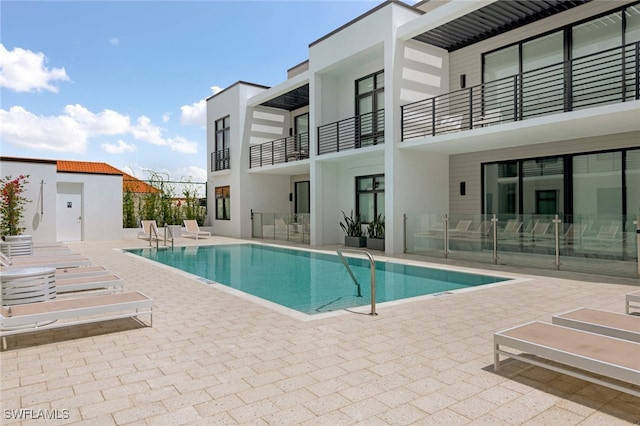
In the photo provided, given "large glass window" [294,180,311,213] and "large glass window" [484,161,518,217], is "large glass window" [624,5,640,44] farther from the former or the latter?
"large glass window" [294,180,311,213]

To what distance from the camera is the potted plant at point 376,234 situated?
535 inches

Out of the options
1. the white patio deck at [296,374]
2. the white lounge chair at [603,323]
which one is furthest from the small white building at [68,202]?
the white lounge chair at [603,323]

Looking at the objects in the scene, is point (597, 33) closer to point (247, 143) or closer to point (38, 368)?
point (38, 368)

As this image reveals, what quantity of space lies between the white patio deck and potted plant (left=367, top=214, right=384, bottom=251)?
7.82 meters

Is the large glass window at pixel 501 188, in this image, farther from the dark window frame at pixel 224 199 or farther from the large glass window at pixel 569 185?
the dark window frame at pixel 224 199

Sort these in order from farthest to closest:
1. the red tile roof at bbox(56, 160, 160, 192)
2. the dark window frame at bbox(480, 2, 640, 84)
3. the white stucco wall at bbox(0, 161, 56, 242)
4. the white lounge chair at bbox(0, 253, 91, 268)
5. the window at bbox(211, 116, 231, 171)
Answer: the window at bbox(211, 116, 231, 171) → the red tile roof at bbox(56, 160, 160, 192) → the white stucco wall at bbox(0, 161, 56, 242) → the dark window frame at bbox(480, 2, 640, 84) → the white lounge chair at bbox(0, 253, 91, 268)

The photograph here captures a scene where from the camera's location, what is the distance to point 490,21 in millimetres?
11578

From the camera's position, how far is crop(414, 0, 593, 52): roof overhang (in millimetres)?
10577

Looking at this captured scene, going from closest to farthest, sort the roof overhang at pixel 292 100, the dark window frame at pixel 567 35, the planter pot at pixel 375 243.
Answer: the dark window frame at pixel 567 35, the planter pot at pixel 375 243, the roof overhang at pixel 292 100

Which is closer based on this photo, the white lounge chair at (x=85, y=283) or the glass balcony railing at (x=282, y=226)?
the white lounge chair at (x=85, y=283)

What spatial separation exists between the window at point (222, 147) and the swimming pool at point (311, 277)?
8557mm

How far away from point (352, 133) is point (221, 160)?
9.21 m

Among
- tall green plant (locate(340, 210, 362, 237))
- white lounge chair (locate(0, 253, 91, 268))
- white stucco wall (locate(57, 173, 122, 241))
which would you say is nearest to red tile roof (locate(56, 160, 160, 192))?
white stucco wall (locate(57, 173, 122, 241))

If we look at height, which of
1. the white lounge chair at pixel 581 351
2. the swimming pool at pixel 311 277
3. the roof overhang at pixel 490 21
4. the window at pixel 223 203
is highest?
the roof overhang at pixel 490 21
